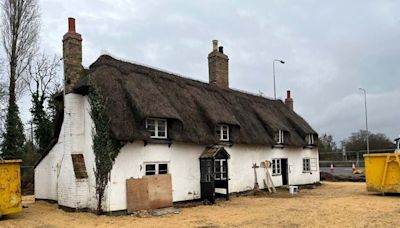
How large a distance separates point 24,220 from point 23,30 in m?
21.5

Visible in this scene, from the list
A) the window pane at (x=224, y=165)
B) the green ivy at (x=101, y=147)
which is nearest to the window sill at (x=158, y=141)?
the green ivy at (x=101, y=147)

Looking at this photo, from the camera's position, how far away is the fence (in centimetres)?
4522

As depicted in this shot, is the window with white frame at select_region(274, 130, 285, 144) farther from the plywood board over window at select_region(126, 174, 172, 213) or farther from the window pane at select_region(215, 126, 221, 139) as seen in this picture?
the plywood board over window at select_region(126, 174, 172, 213)

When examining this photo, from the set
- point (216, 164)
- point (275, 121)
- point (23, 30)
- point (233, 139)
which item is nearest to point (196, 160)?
point (216, 164)

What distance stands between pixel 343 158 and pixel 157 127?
37.9 m

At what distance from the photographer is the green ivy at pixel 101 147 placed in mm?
15938

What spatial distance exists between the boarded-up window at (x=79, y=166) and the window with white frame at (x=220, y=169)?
645cm

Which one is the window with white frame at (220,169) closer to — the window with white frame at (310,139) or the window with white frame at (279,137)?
the window with white frame at (279,137)

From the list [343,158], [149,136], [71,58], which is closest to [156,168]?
[149,136]

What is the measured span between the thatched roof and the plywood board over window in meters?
1.79

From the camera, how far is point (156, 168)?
17.6m

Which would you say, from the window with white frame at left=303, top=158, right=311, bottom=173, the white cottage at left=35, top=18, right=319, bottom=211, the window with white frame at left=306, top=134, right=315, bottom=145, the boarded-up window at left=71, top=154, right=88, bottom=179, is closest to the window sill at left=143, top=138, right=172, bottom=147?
the white cottage at left=35, top=18, right=319, bottom=211

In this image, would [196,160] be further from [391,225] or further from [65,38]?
[391,225]

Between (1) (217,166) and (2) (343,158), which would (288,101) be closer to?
(1) (217,166)
